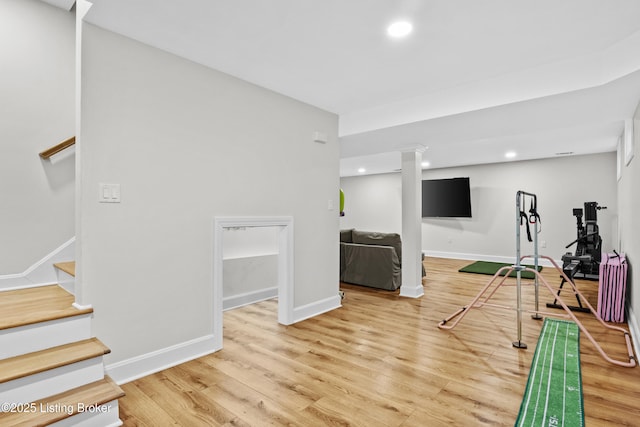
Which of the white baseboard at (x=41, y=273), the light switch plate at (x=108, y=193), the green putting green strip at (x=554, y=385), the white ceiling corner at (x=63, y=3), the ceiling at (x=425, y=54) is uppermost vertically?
the white ceiling corner at (x=63, y=3)

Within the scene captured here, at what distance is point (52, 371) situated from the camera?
181 centimetres

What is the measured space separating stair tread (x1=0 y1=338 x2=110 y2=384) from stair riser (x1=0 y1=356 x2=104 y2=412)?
1.3 inches

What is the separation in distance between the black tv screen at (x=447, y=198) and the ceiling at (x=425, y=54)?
4.48 metres

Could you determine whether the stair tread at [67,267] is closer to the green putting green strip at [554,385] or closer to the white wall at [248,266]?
the white wall at [248,266]

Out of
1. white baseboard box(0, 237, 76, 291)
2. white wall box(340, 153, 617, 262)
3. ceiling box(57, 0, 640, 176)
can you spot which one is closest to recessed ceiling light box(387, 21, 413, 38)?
ceiling box(57, 0, 640, 176)

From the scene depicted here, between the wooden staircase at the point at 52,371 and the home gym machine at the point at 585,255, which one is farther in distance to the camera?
the home gym machine at the point at 585,255

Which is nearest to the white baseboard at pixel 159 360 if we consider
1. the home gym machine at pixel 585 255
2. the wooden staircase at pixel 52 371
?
the wooden staircase at pixel 52 371

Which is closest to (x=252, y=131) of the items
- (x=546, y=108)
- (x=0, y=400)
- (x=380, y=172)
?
(x=0, y=400)

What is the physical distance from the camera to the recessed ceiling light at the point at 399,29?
2.20 meters

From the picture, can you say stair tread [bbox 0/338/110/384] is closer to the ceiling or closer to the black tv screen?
the ceiling

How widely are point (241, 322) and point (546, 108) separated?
3.59 metres

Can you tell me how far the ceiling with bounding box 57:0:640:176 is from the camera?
2.06 m

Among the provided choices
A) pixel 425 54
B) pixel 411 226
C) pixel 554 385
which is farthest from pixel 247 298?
pixel 425 54

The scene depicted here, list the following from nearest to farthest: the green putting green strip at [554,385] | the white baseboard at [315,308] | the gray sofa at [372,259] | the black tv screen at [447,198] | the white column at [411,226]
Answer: the green putting green strip at [554,385]
the white baseboard at [315,308]
the white column at [411,226]
the gray sofa at [372,259]
the black tv screen at [447,198]
